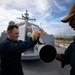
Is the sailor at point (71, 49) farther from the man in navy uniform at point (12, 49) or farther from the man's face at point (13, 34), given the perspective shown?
the man's face at point (13, 34)

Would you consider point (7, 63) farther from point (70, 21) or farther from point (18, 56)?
point (70, 21)

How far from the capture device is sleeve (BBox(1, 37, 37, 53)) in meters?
2.25

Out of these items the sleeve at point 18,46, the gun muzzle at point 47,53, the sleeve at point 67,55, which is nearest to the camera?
the gun muzzle at point 47,53

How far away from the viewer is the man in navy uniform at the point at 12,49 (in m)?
2.30

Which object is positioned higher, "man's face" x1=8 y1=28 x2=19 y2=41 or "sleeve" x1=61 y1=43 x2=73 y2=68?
"man's face" x1=8 y1=28 x2=19 y2=41

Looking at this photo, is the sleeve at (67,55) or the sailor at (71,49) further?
the sleeve at (67,55)

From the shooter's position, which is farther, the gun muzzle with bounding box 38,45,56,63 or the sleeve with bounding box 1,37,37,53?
the sleeve with bounding box 1,37,37,53

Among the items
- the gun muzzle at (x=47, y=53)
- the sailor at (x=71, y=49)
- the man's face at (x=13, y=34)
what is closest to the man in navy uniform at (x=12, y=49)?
the man's face at (x=13, y=34)

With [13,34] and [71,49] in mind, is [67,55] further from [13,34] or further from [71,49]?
[13,34]

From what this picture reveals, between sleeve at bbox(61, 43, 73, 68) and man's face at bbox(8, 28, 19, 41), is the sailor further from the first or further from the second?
man's face at bbox(8, 28, 19, 41)

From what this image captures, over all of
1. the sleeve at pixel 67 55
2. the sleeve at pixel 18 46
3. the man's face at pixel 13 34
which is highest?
the man's face at pixel 13 34

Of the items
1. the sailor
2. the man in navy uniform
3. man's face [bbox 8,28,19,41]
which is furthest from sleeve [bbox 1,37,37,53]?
the sailor

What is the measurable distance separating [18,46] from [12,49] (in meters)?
0.13

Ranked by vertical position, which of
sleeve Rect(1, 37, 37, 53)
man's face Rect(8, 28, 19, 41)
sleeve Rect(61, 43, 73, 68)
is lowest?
sleeve Rect(61, 43, 73, 68)
